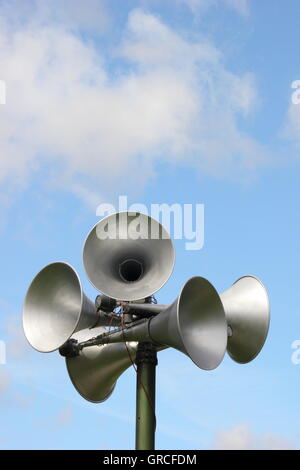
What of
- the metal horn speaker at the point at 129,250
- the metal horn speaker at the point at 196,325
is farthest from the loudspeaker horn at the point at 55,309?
the metal horn speaker at the point at 196,325

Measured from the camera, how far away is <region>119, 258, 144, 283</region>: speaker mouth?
12693 mm

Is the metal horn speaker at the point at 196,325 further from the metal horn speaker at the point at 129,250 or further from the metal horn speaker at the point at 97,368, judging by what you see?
the metal horn speaker at the point at 97,368

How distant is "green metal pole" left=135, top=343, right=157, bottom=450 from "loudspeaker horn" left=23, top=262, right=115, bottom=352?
792mm

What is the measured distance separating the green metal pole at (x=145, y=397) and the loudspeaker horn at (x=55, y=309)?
2.60 ft

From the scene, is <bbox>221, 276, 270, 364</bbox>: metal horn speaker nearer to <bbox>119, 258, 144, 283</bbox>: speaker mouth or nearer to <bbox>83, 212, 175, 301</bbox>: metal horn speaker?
<bbox>83, 212, 175, 301</bbox>: metal horn speaker

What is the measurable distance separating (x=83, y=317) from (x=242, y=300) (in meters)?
2.95

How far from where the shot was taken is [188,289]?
35.8 ft

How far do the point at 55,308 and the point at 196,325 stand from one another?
9.27 feet

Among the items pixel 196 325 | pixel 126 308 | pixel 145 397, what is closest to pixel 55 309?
pixel 126 308

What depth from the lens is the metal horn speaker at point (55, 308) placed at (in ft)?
39.9

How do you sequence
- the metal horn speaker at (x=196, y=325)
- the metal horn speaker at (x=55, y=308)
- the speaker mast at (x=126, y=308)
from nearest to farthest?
the metal horn speaker at (x=196, y=325), the speaker mast at (x=126, y=308), the metal horn speaker at (x=55, y=308)

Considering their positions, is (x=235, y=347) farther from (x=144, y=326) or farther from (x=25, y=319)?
(x=25, y=319)

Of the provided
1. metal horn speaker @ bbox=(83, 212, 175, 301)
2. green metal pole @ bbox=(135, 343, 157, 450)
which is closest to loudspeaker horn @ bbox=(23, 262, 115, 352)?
metal horn speaker @ bbox=(83, 212, 175, 301)

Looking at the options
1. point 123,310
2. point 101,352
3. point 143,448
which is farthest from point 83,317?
point 143,448
